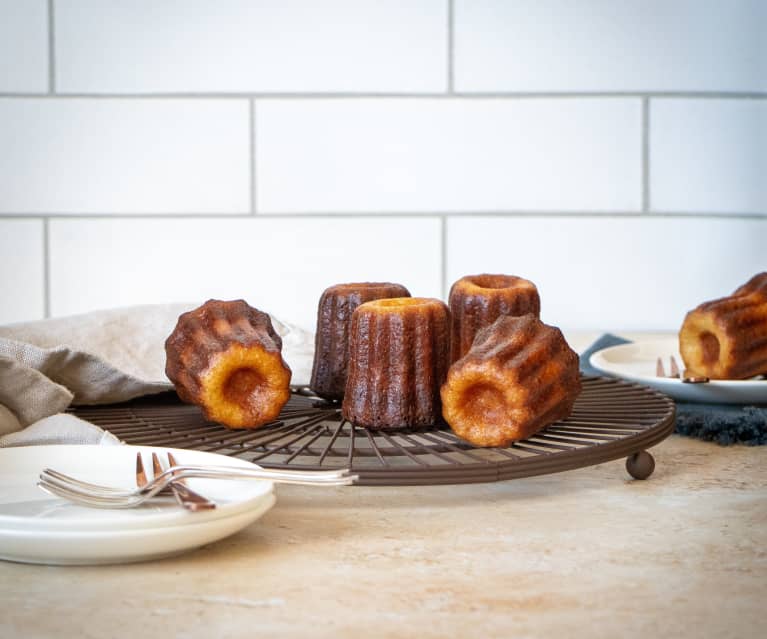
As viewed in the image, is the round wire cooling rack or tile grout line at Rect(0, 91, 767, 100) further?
tile grout line at Rect(0, 91, 767, 100)

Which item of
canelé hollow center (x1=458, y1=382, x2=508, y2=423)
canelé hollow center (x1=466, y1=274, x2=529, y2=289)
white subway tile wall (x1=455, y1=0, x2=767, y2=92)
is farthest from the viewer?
white subway tile wall (x1=455, y1=0, x2=767, y2=92)

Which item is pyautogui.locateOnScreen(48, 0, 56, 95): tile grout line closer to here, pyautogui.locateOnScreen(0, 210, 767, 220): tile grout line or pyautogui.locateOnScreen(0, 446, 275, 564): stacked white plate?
pyautogui.locateOnScreen(0, 210, 767, 220): tile grout line

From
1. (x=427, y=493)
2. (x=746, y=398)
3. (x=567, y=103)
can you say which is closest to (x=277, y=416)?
(x=427, y=493)

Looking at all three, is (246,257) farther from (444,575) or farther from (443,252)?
(444,575)

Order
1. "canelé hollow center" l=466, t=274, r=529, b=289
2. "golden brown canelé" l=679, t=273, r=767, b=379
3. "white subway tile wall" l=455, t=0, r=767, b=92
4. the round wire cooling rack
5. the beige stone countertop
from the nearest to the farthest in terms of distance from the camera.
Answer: the beige stone countertop < the round wire cooling rack < "canelé hollow center" l=466, t=274, r=529, b=289 < "golden brown canelé" l=679, t=273, r=767, b=379 < "white subway tile wall" l=455, t=0, r=767, b=92

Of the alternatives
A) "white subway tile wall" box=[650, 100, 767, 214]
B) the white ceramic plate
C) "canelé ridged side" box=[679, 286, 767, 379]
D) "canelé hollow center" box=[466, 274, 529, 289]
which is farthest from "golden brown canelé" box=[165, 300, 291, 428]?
"white subway tile wall" box=[650, 100, 767, 214]
